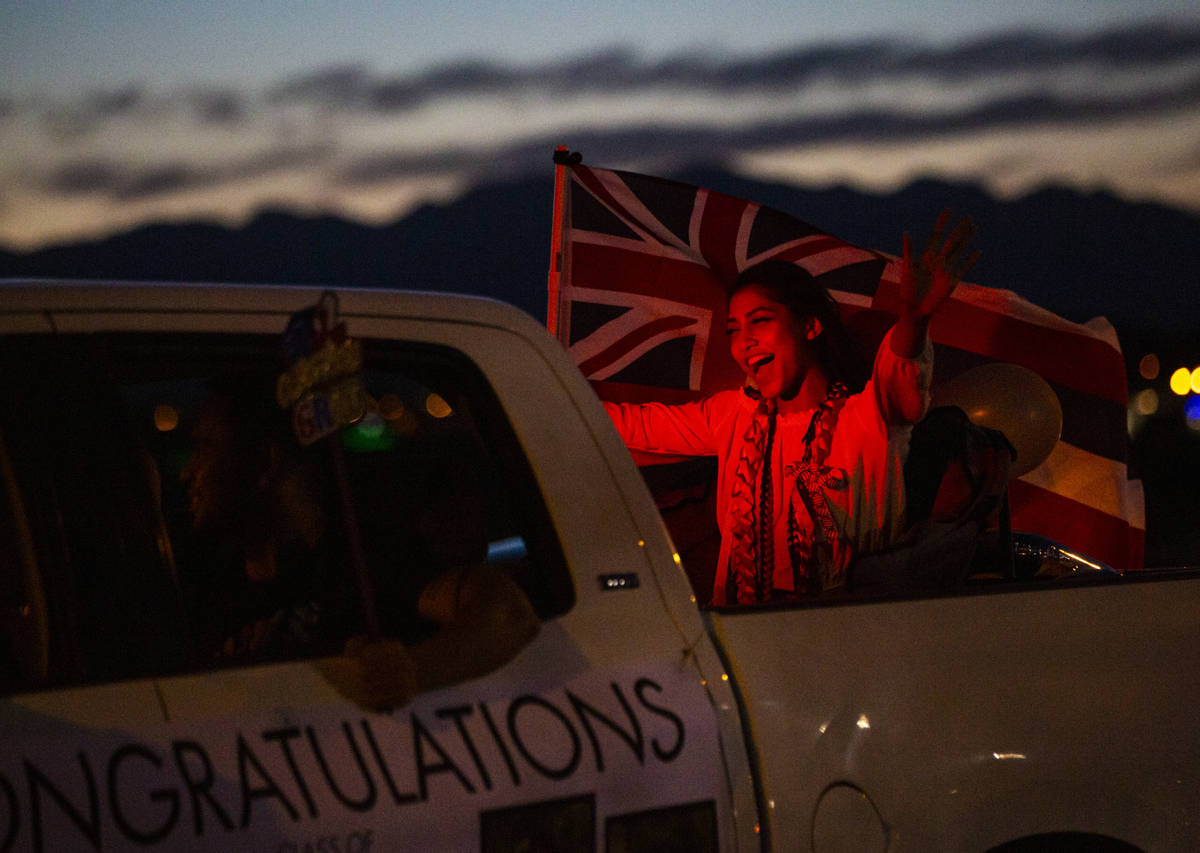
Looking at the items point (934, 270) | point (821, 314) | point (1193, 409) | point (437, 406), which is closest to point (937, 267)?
point (934, 270)

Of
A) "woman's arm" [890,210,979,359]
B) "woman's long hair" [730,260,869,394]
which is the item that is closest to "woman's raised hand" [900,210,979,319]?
"woman's arm" [890,210,979,359]

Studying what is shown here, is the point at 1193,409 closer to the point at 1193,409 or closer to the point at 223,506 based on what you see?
the point at 1193,409

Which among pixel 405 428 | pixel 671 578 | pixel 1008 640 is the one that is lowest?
pixel 1008 640

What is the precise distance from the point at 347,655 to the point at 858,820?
0.96 m

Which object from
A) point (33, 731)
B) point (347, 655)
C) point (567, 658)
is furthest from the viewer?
point (567, 658)

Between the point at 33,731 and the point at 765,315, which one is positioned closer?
the point at 33,731

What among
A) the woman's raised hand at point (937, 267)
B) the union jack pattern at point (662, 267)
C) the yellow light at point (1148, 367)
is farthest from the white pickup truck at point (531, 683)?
the yellow light at point (1148, 367)

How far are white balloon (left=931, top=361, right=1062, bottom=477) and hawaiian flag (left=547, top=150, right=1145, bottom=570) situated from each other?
133 millimetres

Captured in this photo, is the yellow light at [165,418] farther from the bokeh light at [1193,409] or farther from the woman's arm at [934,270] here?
the bokeh light at [1193,409]

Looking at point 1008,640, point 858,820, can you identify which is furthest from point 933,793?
point 1008,640

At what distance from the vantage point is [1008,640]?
2.51 metres

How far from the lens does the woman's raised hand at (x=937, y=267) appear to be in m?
3.63

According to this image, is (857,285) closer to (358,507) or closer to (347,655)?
(358,507)

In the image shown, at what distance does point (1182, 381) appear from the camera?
6395 millimetres
